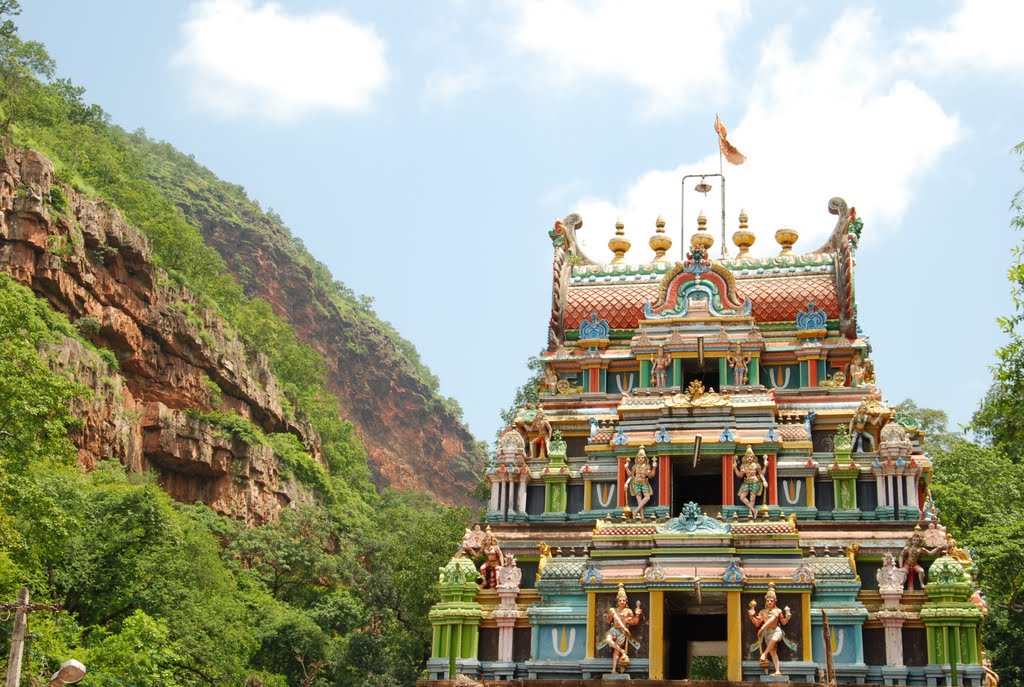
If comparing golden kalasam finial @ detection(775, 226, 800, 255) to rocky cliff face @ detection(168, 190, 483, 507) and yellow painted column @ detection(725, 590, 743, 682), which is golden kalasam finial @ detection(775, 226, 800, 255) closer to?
yellow painted column @ detection(725, 590, 743, 682)

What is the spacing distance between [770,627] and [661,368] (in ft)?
24.6

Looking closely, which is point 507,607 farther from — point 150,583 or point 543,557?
point 150,583

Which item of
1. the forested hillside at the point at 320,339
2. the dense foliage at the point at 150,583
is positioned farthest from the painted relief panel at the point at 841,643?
the forested hillside at the point at 320,339

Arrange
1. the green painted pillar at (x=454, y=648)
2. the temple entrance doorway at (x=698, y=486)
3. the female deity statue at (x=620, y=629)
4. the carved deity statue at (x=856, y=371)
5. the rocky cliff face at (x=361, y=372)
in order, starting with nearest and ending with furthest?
the female deity statue at (x=620, y=629)
the green painted pillar at (x=454, y=648)
the temple entrance doorway at (x=698, y=486)
the carved deity statue at (x=856, y=371)
the rocky cliff face at (x=361, y=372)

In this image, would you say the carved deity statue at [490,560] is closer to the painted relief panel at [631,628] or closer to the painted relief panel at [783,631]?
the painted relief panel at [631,628]

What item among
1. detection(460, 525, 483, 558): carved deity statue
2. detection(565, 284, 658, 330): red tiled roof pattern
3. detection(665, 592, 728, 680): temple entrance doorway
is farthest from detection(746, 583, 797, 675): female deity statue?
detection(565, 284, 658, 330): red tiled roof pattern

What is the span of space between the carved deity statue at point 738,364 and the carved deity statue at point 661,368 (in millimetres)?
1329

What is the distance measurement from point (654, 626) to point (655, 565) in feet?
3.71

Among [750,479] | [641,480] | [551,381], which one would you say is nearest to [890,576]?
[750,479]

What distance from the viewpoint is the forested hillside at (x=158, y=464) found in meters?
33.7

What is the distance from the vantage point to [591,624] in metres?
25.5

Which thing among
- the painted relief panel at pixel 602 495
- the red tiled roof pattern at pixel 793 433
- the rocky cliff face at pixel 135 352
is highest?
the rocky cliff face at pixel 135 352

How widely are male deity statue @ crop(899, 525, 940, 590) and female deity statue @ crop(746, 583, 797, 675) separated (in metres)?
2.62

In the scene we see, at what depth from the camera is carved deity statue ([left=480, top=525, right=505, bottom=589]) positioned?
2722 cm
